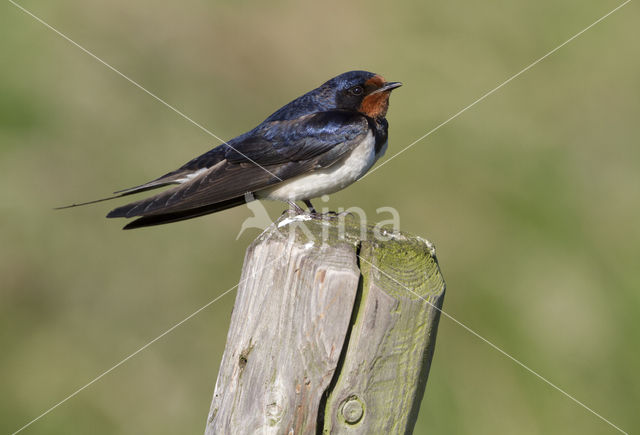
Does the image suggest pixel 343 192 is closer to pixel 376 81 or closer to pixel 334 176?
pixel 376 81

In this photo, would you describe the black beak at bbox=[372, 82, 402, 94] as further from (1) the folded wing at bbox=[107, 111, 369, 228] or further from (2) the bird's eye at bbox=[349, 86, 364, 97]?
(1) the folded wing at bbox=[107, 111, 369, 228]

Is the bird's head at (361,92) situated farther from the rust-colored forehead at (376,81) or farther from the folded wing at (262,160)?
the folded wing at (262,160)

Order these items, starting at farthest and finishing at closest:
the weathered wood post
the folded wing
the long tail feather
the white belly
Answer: the white belly → the folded wing → the long tail feather → the weathered wood post

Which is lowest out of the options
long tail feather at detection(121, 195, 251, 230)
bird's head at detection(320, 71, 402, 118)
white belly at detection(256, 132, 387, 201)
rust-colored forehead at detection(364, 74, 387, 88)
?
long tail feather at detection(121, 195, 251, 230)

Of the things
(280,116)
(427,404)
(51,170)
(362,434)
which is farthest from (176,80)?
(362,434)

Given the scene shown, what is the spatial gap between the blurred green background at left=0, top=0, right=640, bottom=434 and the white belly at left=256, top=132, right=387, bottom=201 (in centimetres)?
228

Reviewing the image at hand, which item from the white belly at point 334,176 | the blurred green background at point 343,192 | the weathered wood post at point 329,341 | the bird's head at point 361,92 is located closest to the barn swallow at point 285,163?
the white belly at point 334,176

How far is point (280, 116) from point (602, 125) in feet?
16.0

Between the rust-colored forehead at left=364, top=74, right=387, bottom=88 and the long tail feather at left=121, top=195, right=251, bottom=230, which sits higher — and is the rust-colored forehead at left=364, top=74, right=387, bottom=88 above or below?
above

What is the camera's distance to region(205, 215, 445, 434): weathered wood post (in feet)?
7.07

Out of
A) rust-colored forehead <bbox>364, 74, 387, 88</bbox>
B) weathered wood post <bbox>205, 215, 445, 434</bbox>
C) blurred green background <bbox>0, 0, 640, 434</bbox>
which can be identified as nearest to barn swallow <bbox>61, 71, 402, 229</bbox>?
rust-colored forehead <bbox>364, 74, 387, 88</bbox>

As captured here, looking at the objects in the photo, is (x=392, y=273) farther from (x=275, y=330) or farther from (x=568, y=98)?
(x=568, y=98)

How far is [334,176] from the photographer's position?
12.6 feet

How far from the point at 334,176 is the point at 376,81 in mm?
708
